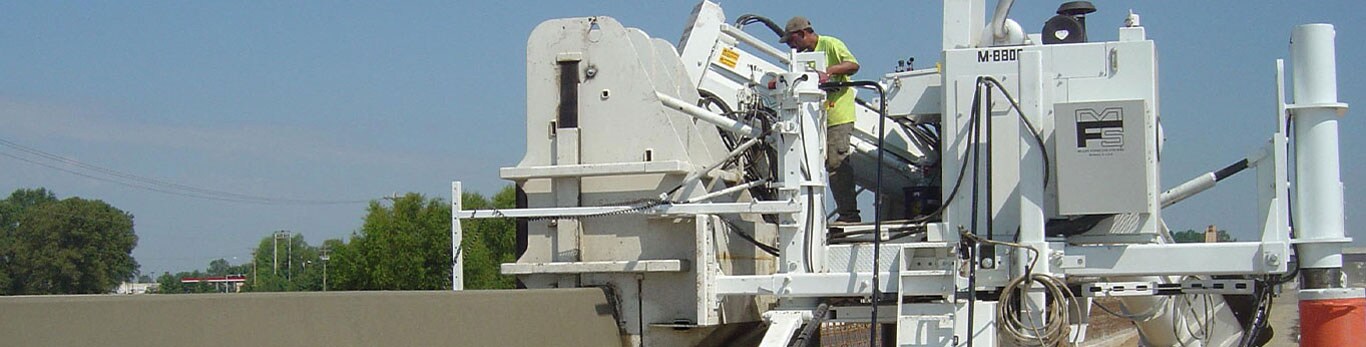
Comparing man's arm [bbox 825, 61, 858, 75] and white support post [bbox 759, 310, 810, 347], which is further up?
man's arm [bbox 825, 61, 858, 75]

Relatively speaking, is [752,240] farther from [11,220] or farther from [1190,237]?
[11,220]

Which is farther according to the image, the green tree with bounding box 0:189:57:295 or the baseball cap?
the green tree with bounding box 0:189:57:295

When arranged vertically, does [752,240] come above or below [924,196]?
below

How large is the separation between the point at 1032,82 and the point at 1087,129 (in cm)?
41

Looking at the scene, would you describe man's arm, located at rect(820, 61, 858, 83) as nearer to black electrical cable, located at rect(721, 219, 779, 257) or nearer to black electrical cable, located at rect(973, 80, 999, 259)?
black electrical cable, located at rect(721, 219, 779, 257)

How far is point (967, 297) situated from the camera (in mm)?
6988

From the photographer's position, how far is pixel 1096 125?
680 cm

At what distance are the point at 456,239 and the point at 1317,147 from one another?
14.5 ft

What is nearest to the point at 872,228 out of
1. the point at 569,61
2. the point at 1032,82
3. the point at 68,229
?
the point at 1032,82

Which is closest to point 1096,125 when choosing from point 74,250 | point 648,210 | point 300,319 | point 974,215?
point 974,215

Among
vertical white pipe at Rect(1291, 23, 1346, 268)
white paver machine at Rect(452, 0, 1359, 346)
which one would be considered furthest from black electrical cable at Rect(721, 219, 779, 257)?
vertical white pipe at Rect(1291, 23, 1346, 268)

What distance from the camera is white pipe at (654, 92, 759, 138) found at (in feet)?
25.3

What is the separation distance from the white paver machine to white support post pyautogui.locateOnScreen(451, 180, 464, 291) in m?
0.03

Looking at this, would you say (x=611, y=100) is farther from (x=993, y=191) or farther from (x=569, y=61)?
(x=993, y=191)
